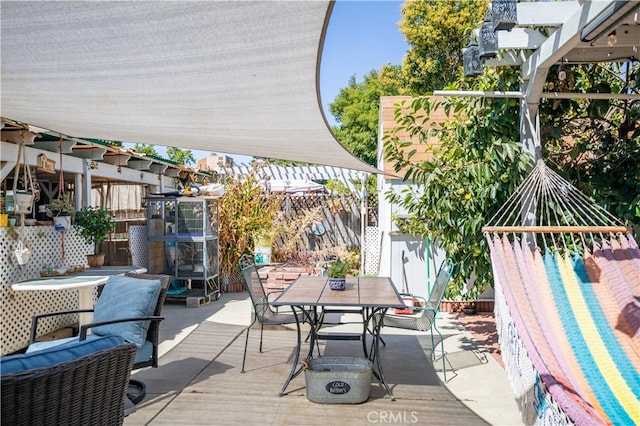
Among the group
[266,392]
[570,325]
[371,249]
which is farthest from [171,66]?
[371,249]

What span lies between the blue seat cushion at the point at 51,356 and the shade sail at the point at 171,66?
1100 mm

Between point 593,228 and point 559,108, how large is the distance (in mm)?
1496

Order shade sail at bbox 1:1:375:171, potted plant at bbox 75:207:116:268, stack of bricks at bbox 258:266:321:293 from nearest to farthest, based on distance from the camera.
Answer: shade sail at bbox 1:1:375:171
potted plant at bbox 75:207:116:268
stack of bricks at bbox 258:266:321:293

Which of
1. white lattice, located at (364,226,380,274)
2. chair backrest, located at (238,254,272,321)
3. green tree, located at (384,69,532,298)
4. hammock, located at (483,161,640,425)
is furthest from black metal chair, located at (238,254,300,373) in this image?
white lattice, located at (364,226,380,274)

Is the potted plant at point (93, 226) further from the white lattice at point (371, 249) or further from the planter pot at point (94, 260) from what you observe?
the white lattice at point (371, 249)

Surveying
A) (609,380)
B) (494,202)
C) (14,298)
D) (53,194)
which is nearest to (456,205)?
(494,202)

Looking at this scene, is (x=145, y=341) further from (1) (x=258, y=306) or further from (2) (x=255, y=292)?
(2) (x=255, y=292)

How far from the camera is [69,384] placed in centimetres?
202

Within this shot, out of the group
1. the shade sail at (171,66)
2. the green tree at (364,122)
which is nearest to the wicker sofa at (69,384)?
the shade sail at (171,66)

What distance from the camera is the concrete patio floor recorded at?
358 cm

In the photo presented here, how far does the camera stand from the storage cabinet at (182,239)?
7945mm

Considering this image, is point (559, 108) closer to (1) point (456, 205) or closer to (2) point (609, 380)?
(1) point (456, 205)

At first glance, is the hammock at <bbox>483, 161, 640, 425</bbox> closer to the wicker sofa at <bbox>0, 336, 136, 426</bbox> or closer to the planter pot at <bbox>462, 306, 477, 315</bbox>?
the wicker sofa at <bbox>0, 336, 136, 426</bbox>

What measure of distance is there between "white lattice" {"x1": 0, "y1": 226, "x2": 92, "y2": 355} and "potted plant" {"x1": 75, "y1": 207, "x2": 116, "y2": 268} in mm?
98
